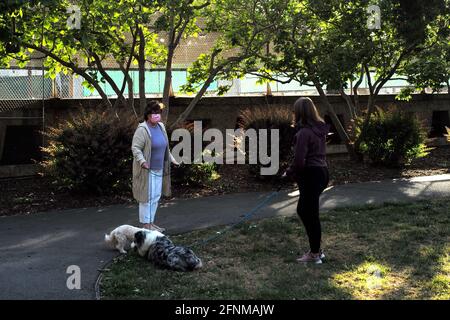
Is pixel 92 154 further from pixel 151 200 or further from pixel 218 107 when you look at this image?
pixel 218 107

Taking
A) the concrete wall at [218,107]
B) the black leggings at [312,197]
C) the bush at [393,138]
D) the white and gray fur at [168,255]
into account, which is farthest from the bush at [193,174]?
the black leggings at [312,197]

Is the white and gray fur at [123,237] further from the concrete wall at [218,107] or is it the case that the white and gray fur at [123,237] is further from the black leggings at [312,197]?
the concrete wall at [218,107]

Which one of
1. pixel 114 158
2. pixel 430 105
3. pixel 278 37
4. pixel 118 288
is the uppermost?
pixel 278 37

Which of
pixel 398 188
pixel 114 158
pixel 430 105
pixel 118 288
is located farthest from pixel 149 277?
pixel 430 105

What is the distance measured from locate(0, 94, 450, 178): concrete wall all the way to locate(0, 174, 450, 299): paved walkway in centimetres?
304

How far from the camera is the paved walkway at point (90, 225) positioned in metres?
5.29

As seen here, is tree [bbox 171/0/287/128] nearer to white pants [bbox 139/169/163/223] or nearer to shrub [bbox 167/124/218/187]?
shrub [bbox 167/124/218/187]

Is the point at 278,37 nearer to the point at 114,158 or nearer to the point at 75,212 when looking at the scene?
the point at 114,158

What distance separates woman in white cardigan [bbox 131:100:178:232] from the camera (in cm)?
684

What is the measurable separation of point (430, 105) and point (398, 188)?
882 cm

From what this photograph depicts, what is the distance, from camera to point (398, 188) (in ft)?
34.3

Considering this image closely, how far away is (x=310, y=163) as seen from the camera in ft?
19.1

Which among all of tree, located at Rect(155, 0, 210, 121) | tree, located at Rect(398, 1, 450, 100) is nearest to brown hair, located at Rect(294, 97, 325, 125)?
tree, located at Rect(155, 0, 210, 121)

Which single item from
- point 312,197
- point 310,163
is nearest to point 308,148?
point 310,163
